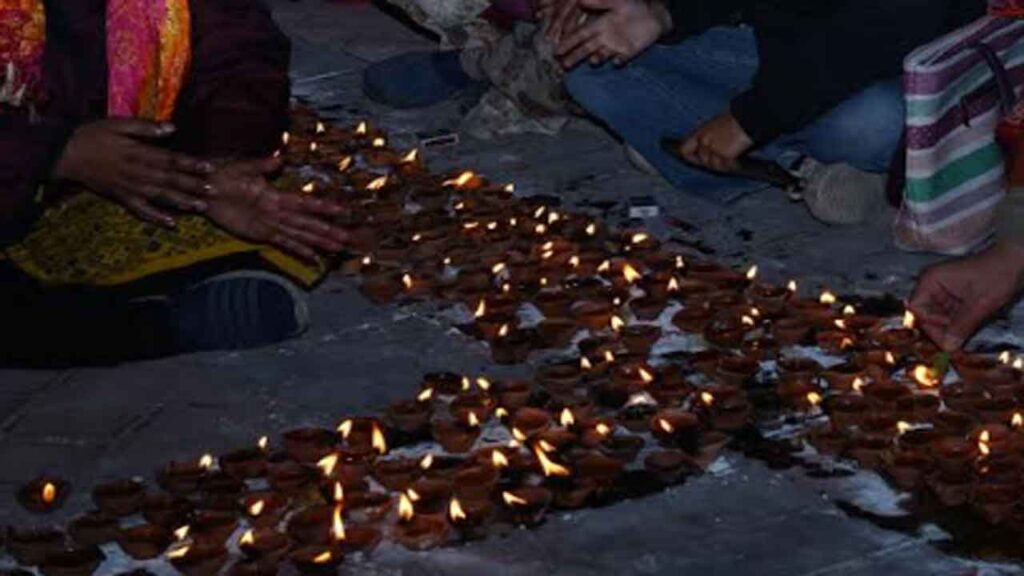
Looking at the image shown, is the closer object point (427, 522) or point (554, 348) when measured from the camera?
point (427, 522)

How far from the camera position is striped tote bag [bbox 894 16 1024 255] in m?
6.90

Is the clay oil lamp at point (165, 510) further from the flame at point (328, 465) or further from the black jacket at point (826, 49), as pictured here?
the black jacket at point (826, 49)

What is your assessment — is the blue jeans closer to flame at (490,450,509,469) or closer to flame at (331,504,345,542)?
flame at (490,450,509,469)

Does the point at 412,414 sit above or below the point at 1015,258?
below

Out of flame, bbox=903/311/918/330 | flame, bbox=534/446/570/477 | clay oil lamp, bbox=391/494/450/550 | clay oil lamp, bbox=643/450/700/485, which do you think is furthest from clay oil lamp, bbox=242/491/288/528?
flame, bbox=903/311/918/330

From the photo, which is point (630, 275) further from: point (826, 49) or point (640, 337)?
point (826, 49)

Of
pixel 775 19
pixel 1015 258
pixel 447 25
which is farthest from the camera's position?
pixel 447 25

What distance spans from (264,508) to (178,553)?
309 millimetres

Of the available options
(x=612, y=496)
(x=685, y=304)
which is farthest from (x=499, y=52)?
(x=612, y=496)

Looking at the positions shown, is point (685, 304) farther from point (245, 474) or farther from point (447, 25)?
point (447, 25)

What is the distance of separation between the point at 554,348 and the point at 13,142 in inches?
70.9

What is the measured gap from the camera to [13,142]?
20.1 ft

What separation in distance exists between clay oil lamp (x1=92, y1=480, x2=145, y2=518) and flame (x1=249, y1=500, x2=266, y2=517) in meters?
0.33

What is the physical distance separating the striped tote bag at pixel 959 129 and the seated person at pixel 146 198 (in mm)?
2069
